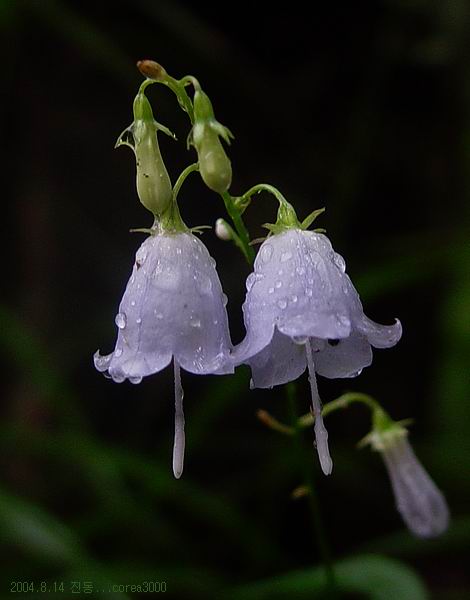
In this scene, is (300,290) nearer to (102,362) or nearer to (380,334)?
(380,334)

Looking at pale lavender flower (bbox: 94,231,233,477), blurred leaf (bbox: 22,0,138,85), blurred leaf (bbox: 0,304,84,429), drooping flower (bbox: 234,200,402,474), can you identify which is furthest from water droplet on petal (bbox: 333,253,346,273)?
blurred leaf (bbox: 22,0,138,85)

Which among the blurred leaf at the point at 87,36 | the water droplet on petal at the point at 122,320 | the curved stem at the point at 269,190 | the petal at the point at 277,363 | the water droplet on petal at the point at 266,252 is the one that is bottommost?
the petal at the point at 277,363

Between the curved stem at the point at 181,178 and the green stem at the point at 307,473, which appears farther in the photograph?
the green stem at the point at 307,473

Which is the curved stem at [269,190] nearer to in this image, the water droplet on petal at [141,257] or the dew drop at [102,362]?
the water droplet on petal at [141,257]

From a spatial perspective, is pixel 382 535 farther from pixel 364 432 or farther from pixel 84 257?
pixel 84 257

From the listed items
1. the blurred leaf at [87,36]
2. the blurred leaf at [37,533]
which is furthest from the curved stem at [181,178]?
the blurred leaf at [87,36]

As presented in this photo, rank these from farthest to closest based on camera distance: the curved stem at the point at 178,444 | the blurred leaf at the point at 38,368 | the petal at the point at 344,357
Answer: the blurred leaf at the point at 38,368 < the petal at the point at 344,357 < the curved stem at the point at 178,444
